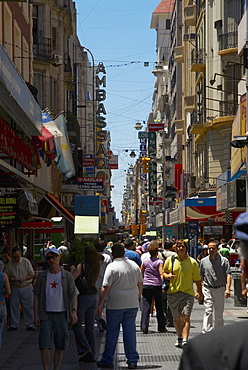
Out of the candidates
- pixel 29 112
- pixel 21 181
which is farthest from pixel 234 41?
pixel 29 112

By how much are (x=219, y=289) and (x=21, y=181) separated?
12422 millimetres

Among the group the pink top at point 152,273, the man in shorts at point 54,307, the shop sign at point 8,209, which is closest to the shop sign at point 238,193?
the shop sign at point 8,209

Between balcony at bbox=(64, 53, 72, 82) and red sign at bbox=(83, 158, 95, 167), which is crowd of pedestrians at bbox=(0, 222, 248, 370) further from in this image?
red sign at bbox=(83, 158, 95, 167)

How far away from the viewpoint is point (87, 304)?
11516 millimetres

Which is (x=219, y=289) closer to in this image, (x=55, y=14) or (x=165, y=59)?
(x=55, y=14)

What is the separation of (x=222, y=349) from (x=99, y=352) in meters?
10.4

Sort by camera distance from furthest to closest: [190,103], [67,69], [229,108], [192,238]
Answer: [190,103], [67,69], [229,108], [192,238]

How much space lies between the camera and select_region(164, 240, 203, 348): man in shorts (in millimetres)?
12359

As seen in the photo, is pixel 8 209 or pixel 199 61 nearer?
pixel 8 209

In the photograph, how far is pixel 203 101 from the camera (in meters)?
46.5

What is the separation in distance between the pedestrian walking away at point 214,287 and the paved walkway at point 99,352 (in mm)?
792

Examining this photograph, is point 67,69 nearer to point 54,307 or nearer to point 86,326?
point 86,326

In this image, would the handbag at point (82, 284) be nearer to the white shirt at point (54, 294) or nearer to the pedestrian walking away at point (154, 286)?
the white shirt at point (54, 294)

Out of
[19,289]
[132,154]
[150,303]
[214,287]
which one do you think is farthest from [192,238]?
[132,154]
